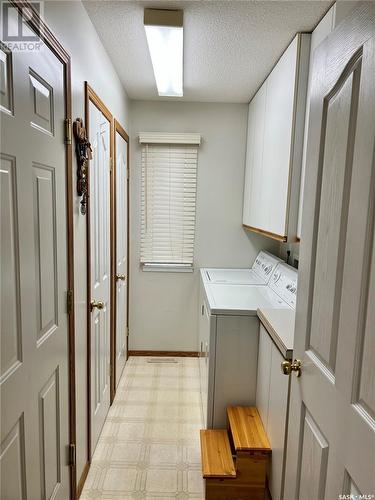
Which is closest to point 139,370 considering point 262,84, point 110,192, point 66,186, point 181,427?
point 181,427

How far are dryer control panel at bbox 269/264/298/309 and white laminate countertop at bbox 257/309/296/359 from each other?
0.20m

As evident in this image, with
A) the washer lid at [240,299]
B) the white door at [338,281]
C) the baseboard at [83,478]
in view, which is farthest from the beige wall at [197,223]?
the white door at [338,281]

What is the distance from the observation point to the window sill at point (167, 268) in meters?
3.31

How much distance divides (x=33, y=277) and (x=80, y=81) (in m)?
1.02

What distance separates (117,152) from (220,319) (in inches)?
58.7

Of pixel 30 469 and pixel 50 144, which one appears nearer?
pixel 30 469

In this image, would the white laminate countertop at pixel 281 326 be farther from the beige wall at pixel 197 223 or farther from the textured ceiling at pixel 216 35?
the textured ceiling at pixel 216 35

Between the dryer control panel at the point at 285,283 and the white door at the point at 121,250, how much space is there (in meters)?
1.24

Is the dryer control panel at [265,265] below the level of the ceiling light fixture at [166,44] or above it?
below

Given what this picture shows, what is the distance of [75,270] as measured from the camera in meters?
1.55

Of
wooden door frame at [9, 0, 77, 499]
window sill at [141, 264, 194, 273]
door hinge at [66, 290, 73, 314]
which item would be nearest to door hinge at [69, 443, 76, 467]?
wooden door frame at [9, 0, 77, 499]

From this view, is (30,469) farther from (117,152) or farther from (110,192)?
(117,152)

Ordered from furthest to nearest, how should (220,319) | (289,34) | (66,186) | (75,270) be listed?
(220,319) → (289,34) → (75,270) → (66,186)

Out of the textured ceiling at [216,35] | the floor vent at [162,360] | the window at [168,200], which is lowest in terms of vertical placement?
the floor vent at [162,360]
